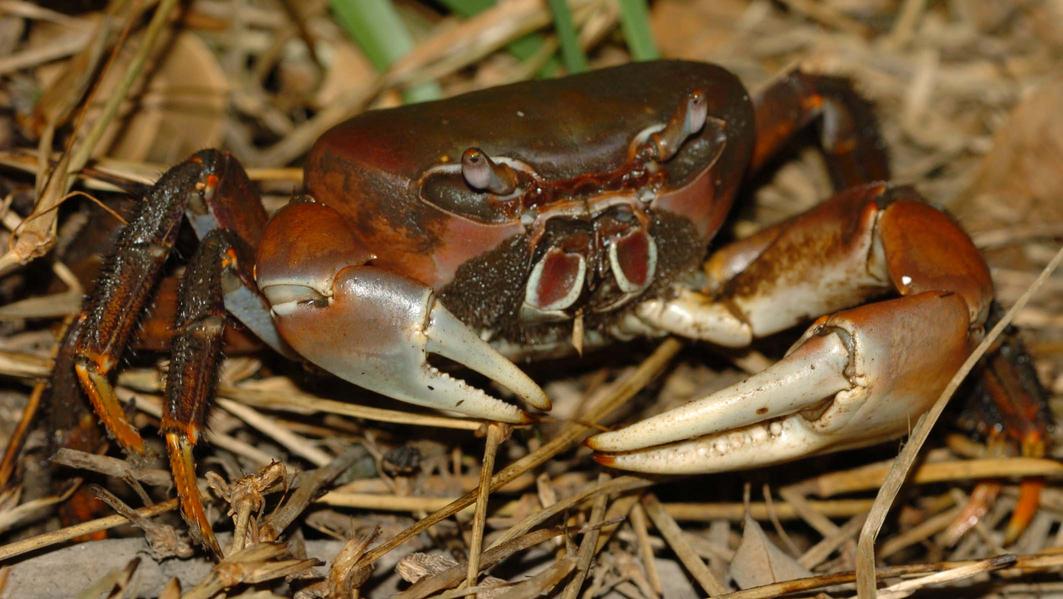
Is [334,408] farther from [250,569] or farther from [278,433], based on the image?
[250,569]

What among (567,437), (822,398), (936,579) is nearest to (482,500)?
(567,437)

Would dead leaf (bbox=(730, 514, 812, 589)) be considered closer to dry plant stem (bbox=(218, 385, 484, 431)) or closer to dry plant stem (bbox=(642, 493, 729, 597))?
dry plant stem (bbox=(642, 493, 729, 597))

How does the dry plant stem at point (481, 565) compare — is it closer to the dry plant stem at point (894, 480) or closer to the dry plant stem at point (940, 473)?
the dry plant stem at point (894, 480)

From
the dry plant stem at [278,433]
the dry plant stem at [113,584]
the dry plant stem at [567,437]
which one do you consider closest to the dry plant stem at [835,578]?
the dry plant stem at [567,437]

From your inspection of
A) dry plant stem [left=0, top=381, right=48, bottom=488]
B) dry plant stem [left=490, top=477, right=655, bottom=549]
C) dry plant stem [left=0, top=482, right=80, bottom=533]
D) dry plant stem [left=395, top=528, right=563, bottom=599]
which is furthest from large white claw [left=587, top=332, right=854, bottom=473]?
dry plant stem [left=0, top=381, right=48, bottom=488]

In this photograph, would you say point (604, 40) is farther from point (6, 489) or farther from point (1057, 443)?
point (6, 489)

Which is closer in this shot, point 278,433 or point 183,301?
point 183,301
